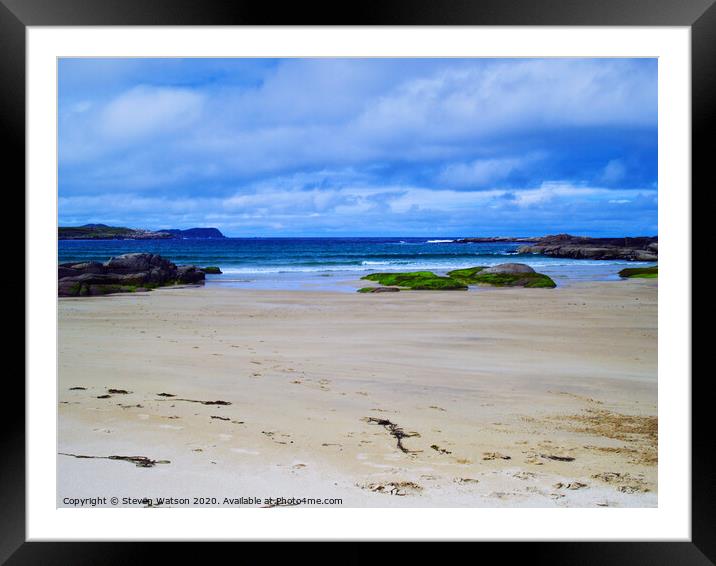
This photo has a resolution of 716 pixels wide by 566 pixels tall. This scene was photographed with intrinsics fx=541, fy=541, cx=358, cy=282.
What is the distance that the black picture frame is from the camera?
1616mm

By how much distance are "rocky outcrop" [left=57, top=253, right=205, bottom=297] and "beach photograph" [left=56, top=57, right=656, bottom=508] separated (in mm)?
18

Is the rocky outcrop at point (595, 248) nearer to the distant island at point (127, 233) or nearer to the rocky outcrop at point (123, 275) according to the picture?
the distant island at point (127, 233)

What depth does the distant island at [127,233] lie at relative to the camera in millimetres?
3959

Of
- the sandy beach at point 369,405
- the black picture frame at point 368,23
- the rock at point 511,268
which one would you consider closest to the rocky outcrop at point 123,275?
the sandy beach at point 369,405

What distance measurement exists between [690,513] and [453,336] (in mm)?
1703

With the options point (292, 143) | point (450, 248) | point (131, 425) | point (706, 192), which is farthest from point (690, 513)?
point (292, 143)

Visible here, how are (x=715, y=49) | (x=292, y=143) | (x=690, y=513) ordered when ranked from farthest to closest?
1. (x=292, y=143)
2. (x=690, y=513)
3. (x=715, y=49)

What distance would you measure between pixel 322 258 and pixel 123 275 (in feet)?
5.90

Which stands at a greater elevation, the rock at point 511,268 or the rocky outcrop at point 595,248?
the rocky outcrop at point 595,248

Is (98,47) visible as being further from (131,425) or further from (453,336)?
(453,336)

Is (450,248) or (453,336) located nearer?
(453,336)

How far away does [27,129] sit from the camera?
1.72m

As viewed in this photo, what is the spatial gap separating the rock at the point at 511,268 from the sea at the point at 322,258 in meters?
0.04

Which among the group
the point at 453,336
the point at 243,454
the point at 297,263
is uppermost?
the point at 297,263
